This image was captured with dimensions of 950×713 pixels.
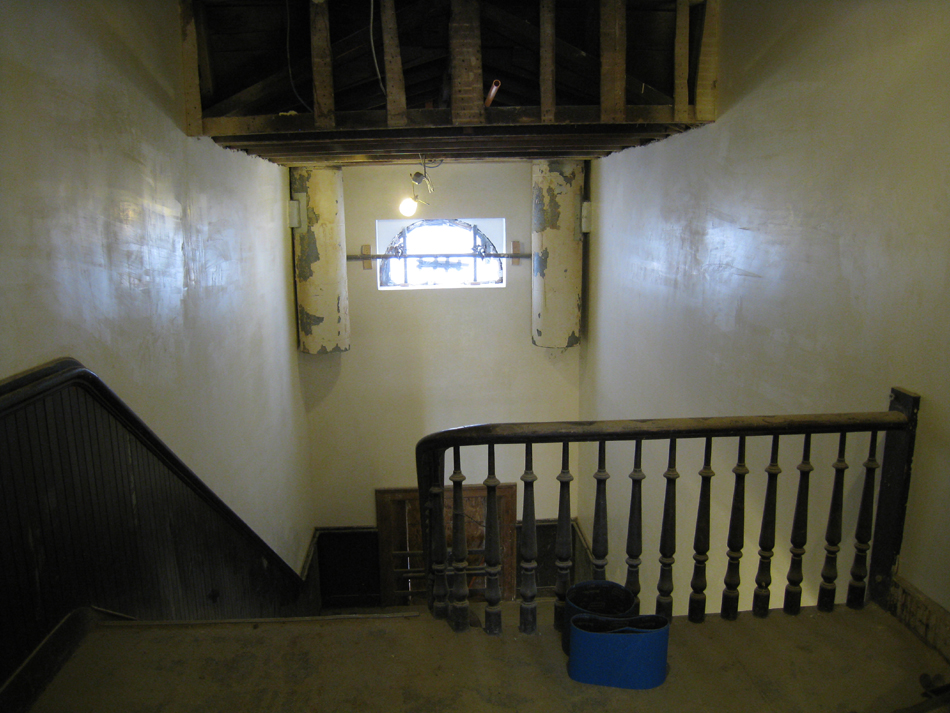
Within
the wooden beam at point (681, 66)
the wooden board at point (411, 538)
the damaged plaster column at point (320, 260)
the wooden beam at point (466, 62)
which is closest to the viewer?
the wooden beam at point (466, 62)

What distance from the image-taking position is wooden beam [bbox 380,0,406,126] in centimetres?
275

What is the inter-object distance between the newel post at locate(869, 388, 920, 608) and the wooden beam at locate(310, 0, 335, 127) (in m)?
2.43

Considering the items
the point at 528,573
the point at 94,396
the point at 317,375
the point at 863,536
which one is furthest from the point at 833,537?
the point at 317,375

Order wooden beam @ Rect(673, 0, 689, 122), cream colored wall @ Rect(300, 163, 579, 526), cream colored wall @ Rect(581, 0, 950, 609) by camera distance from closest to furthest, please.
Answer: cream colored wall @ Rect(581, 0, 950, 609), wooden beam @ Rect(673, 0, 689, 122), cream colored wall @ Rect(300, 163, 579, 526)

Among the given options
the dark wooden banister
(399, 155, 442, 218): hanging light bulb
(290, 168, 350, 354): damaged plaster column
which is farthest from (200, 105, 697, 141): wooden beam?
(399, 155, 442, 218): hanging light bulb

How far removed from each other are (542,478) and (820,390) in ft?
12.2

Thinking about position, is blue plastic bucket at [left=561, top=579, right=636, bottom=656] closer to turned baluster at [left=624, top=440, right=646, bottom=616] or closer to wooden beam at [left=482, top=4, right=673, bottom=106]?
turned baluster at [left=624, top=440, right=646, bottom=616]

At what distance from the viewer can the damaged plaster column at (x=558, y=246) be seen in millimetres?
4887

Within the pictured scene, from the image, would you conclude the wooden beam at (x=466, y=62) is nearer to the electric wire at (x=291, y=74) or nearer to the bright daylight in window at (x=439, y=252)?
the electric wire at (x=291, y=74)

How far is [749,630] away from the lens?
1.87m

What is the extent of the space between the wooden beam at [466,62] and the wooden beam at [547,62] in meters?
0.27

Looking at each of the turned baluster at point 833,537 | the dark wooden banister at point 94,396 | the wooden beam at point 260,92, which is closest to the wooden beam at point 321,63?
the wooden beam at point 260,92

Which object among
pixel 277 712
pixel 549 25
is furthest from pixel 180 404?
pixel 549 25

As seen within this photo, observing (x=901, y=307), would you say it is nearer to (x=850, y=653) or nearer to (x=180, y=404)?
(x=850, y=653)
